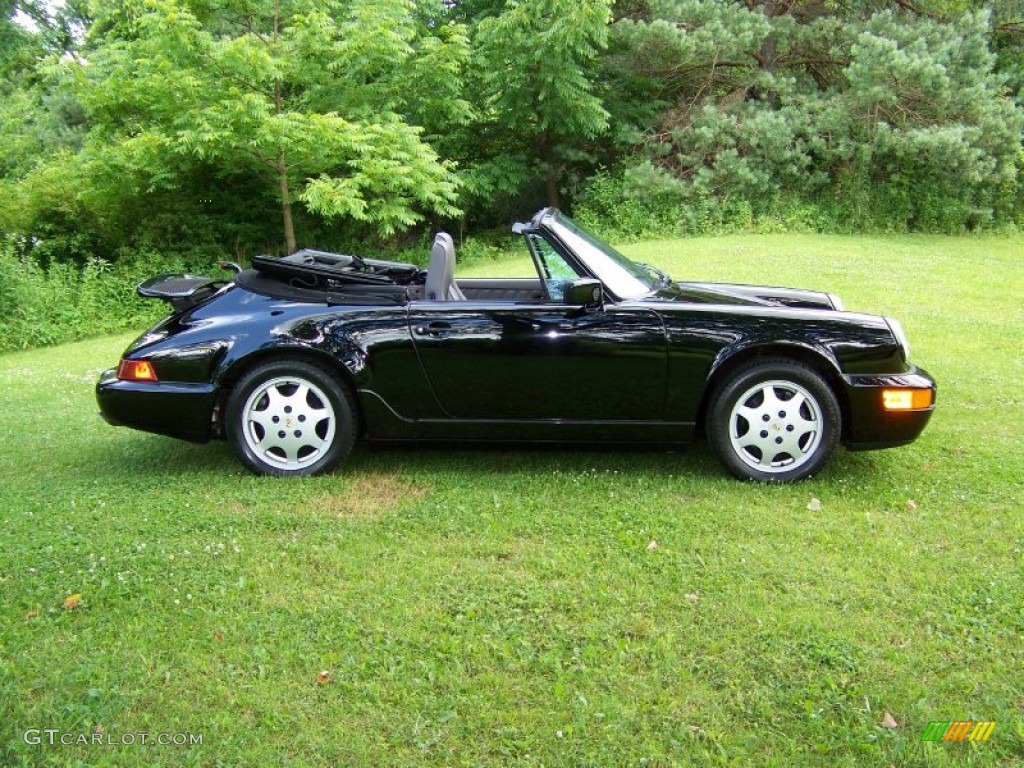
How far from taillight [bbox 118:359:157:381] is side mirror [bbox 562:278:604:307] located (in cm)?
220

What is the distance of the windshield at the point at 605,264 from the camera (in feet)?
14.2

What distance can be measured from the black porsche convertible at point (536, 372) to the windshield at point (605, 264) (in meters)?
0.01

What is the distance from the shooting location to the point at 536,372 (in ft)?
13.9

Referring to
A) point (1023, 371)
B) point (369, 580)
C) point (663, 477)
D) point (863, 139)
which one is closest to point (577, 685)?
point (369, 580)

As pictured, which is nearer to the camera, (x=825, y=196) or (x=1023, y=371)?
(x=1023, y=371)

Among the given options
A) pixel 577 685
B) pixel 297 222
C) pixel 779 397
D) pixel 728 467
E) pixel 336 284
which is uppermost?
pixel 297 222

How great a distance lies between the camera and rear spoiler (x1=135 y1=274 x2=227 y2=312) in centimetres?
461

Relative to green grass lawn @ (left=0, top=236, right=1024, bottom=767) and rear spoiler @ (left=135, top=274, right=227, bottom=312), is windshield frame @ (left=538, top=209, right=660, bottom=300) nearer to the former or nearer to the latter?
green grass lawn @ (left=0, top=236, right=1024, bottom=767)

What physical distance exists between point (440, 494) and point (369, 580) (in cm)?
94

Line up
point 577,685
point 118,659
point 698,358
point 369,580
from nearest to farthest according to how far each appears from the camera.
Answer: point 577,685 < point 118,659 < point 369,580 < point 698,358

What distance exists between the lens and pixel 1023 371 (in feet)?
21.8

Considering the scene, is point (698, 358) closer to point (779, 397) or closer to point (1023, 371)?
point (779, 397)

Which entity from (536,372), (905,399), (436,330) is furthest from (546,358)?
(905,399)

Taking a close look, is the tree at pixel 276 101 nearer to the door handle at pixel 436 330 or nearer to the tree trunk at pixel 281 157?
the tree trunk at pixel 281 157
